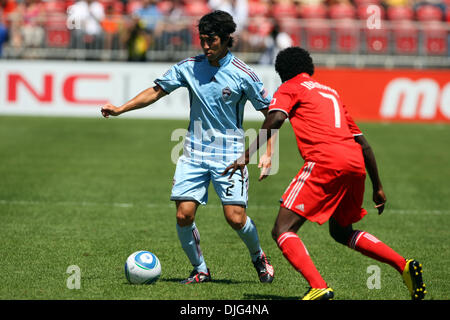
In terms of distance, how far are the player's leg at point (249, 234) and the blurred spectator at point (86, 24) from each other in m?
16.8

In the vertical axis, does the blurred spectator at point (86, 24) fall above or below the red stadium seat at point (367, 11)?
below

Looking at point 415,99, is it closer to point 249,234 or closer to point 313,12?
point 313,12

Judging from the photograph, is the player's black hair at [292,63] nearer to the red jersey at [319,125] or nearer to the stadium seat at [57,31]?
the red jersey at [319,125]

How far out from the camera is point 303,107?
6.29 metres

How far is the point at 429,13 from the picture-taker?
2548 centimetres

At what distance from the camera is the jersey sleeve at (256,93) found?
700 centimetres

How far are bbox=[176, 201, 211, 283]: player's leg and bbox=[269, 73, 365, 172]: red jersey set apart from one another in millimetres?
1268

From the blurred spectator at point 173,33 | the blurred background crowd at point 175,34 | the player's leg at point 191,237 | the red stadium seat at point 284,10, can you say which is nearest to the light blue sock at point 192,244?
the player's leg at point 191,237

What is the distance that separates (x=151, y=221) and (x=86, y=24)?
1416 cm

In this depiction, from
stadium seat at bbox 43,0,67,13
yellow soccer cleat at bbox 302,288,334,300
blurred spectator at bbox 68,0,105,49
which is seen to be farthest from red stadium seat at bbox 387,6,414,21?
yellow soccer cleat at bbox 302,288,334,300

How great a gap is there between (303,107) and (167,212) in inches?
203

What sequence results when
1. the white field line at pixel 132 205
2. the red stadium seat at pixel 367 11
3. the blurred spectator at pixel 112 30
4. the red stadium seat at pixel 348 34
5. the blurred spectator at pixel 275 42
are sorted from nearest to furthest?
the white field line at pixel 132 205 < the blurred spectator at pixel 275 42 < the blurred spectator at pixel 112 30 < the red stadium seat at pixel 348 34 < the red stadium seat at pixel 367 11

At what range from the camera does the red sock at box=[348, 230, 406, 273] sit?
20.7 ft
